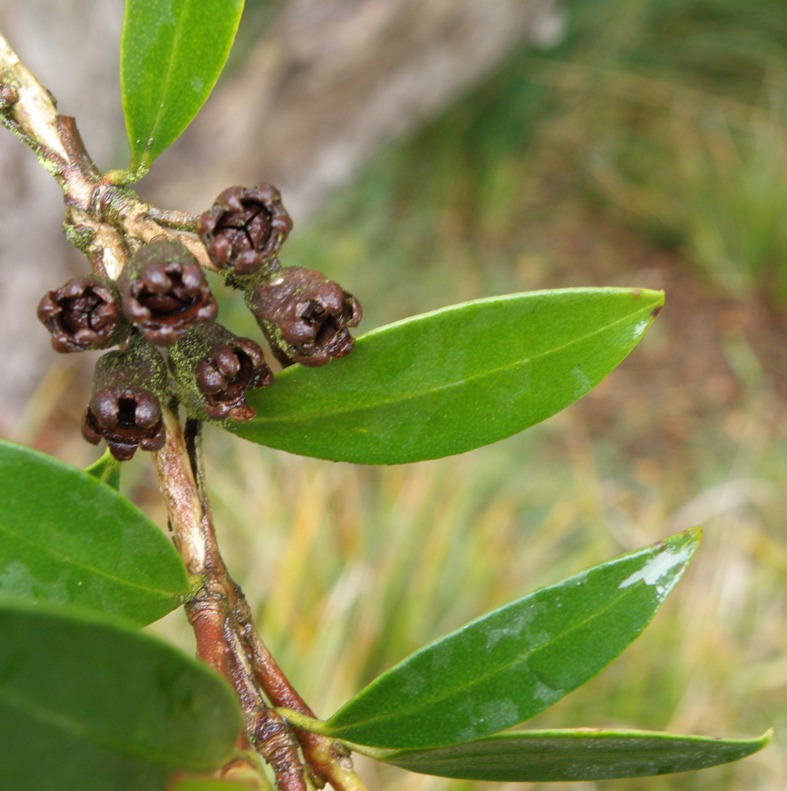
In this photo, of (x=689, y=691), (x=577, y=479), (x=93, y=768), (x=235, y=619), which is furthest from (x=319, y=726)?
(x=577, y=479)

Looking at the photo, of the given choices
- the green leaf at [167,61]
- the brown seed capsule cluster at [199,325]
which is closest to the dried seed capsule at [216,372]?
the brown seed capsule cluster at [199,325]

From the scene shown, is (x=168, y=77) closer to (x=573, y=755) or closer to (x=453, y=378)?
(x=453, y=378)

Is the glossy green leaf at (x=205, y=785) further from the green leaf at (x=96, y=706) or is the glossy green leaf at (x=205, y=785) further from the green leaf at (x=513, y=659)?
the green leaf at (x=513, y=659)

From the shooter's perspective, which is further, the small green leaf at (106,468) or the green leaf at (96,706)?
the small green leaf at (106,468)

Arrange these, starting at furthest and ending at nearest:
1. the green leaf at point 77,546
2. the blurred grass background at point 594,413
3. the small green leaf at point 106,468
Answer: the blurred grass background at point 594,413
the small green leaf at point 106,468
the green leaf at point 77,546

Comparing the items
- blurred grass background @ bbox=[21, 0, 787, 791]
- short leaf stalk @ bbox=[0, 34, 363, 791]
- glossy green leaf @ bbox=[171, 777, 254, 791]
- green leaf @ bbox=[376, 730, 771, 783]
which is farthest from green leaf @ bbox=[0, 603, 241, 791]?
blurred grass background @ bbox=[21, 0, 787, 791]

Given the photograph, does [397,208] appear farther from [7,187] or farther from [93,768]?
[93,768]

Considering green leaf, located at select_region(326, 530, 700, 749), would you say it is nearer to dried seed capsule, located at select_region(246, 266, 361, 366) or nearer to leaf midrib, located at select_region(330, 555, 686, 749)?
leaf midrib, located at select_region(330, 555, 686, 749)
